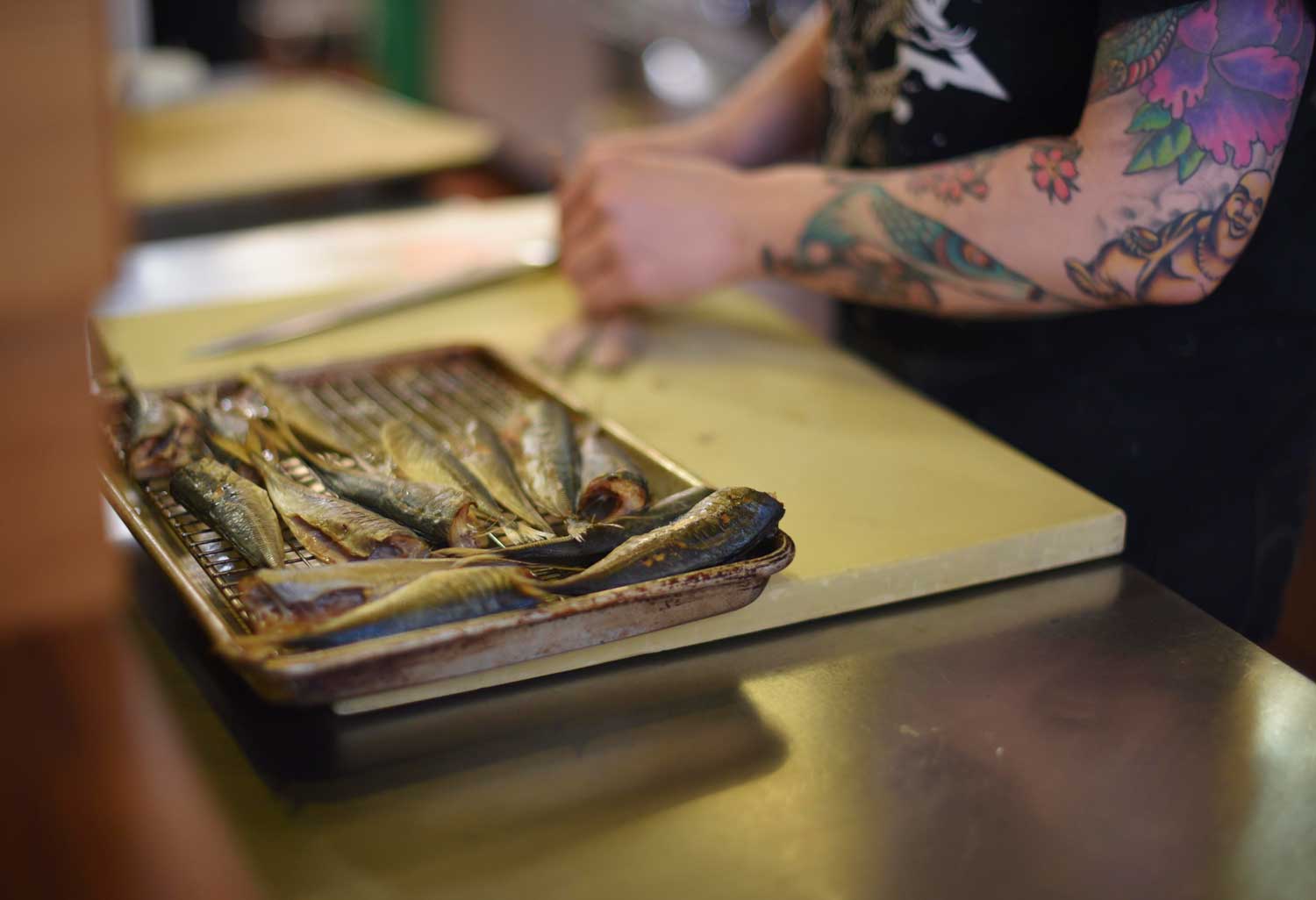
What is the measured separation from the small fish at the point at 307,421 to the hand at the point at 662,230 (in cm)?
51

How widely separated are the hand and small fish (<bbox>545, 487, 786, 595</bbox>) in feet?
2.13

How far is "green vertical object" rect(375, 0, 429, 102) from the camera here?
22.6 ft

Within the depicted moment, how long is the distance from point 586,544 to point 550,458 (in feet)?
0.75

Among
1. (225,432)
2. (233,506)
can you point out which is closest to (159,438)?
(225,432)

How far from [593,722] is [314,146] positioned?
9.35ft

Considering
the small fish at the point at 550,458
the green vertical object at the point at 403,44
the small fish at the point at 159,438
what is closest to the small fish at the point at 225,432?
the small fish at the point at 159,438

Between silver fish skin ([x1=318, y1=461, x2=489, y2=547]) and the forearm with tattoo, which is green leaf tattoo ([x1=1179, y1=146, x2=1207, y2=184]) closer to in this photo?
the forearm with tattoo

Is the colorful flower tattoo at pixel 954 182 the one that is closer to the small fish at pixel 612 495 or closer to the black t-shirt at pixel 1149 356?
the black t-shirt at pixel 1149 356

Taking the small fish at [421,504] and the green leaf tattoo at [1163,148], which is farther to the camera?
the green leaf tattoo at [1163,148]

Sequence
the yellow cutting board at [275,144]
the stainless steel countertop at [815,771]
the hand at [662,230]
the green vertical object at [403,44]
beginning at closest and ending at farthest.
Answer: the stainless steel countertop at [815,771]
the hand at [662,230]
the yellow cutting board at [275,144]
the green vertical object at [403,44]

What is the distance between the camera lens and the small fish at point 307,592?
36.5 inches

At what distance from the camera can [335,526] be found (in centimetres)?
109

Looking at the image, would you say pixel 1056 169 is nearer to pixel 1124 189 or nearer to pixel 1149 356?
pixel 1124 189

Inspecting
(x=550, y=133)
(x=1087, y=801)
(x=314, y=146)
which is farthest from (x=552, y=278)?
(x=550, y=133)
